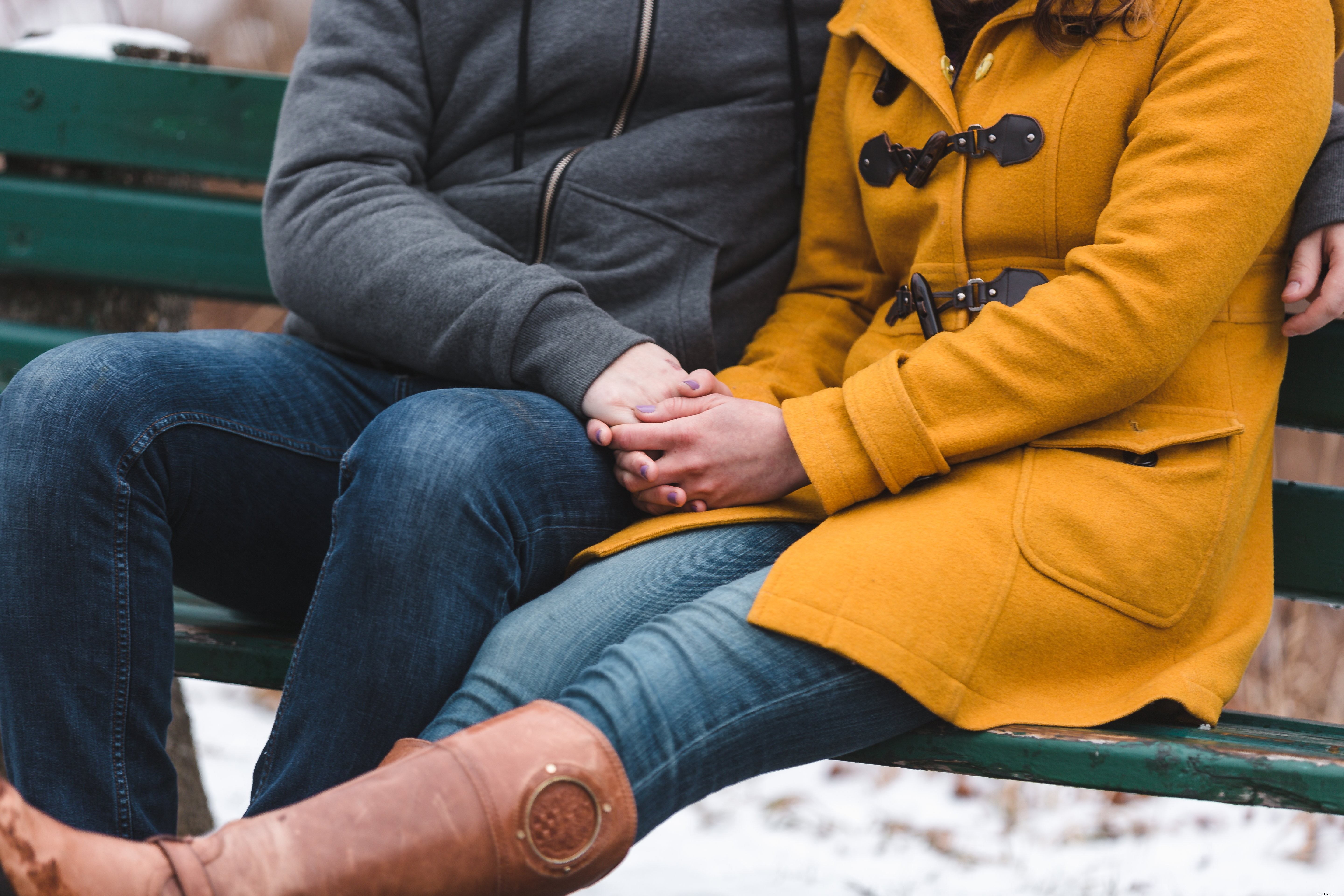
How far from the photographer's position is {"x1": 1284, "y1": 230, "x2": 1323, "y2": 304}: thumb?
4.64 ft

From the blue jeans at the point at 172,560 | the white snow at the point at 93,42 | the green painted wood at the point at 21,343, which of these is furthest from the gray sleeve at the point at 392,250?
the green painted wood at the point at 21,343

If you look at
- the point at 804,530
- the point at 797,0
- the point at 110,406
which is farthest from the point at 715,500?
the point at 797,0

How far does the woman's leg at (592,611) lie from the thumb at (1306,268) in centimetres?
68

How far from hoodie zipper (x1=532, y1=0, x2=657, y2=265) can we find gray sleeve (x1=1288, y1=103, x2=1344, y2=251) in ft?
3.09

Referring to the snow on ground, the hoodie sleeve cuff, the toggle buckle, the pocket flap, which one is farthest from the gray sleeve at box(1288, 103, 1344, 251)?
the snow on ground

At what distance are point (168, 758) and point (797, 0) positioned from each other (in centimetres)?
144

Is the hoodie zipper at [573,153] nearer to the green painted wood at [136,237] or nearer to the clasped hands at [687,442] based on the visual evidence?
the clasped hands at [687,442]

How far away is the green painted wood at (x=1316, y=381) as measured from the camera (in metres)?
1.79

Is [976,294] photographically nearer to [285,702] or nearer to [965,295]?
[965,295]

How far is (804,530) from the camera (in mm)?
1574

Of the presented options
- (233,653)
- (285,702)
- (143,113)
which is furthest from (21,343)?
(285,702)

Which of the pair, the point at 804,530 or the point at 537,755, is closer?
the point at 537,755

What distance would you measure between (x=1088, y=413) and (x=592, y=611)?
63 cm

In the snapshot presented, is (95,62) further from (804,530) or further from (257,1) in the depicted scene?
(257,1)
